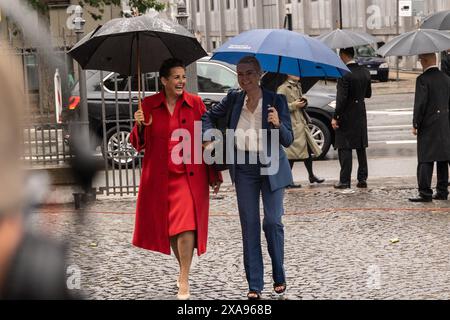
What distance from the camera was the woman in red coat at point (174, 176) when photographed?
286 inches

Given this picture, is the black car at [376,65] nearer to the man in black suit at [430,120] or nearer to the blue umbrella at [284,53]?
the man in black suit at [430,120]

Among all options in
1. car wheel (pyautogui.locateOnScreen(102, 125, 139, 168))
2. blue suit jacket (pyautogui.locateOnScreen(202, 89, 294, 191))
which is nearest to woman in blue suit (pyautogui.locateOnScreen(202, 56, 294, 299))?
blue suit jacket (pyautogui.locateOnScreen(202, 89, 294, 191))

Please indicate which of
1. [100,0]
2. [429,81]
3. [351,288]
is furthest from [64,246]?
[100,0]

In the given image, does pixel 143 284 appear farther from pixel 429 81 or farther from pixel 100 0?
pixel 100 0

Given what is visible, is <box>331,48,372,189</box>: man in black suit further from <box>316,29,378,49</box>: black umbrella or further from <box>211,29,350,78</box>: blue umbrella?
<box>211,29,350,78</box>: blue umbrella

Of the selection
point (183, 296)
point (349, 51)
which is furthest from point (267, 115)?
point (349, 51)

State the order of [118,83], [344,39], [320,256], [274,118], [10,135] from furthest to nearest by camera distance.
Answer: [118,83] < [344,39] < [320,256] < [274,118] < [10,135]

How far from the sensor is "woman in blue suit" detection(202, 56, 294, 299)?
7062mm

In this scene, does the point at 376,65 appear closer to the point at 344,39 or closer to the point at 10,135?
the point at 344,39

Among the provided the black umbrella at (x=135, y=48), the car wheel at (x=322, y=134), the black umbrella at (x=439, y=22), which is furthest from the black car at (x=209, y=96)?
the black umbrella at (x=135, y=48)

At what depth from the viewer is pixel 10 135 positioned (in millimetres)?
1277

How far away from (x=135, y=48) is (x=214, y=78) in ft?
29.9

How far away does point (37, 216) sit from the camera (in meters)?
1.42

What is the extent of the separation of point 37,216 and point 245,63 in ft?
18.9
